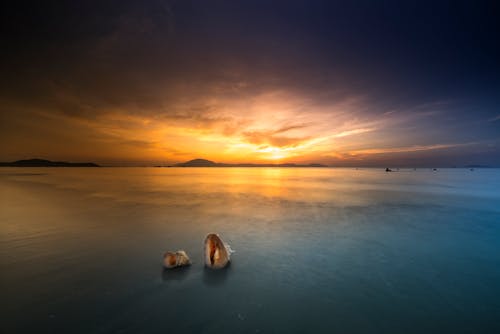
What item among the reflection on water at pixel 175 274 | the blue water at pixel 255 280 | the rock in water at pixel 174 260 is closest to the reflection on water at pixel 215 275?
the blue water at pixel 255 280

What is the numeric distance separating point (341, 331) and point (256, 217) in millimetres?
10399

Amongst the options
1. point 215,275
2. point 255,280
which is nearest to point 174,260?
point 215,275

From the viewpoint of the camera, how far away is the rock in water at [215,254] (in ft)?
23.2

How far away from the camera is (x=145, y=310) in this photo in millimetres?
4879

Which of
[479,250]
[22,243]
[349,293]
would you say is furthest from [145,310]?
[479,250]

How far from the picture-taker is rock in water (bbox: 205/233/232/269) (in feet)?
23.2

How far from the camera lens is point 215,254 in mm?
7188

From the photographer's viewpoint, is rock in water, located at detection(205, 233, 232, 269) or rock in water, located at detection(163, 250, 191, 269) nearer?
rock in water, located at detection(163, 250, 191, 269)

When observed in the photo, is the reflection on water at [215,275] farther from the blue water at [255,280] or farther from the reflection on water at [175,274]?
the reflection on water at [175,274]

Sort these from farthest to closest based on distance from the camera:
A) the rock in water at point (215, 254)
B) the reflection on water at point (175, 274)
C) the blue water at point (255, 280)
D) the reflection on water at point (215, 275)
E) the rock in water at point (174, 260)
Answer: the rock in water at point (215, 254), the rock in water at point (174, 260), the reflection on water at point (175, 274), the reflection on water at point (215, 275), the blue water at point (255, 280)

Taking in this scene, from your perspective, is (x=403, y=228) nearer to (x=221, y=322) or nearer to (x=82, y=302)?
(x=221, y=322)

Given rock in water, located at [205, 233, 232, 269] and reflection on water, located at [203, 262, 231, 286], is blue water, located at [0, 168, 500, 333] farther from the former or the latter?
rock in water, located at [205, 233, 232, 269]

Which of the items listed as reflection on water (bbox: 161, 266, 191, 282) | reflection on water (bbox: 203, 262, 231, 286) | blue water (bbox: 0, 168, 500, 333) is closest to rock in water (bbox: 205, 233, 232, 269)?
reflection on water (bbox: 203, 262, 231, 286)

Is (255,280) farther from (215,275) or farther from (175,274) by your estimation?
(175,274)
